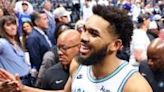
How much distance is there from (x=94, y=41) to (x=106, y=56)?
158 mm

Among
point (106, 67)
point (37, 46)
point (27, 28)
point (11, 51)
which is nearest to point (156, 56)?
point (106, 67)

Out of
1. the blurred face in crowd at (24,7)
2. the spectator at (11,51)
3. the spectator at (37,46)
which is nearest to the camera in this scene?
the spectator at (11,51)

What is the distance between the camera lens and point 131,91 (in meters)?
2.44

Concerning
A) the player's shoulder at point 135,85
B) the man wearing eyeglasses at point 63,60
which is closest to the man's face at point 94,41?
the player's shoulder at point 135,85

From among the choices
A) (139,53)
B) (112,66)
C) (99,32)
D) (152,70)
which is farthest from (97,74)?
(139,53)

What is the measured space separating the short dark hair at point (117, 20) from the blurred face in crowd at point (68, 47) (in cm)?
122

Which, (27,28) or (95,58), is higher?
(95,58)

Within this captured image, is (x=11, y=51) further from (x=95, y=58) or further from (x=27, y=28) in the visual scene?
(x=95, y=58)

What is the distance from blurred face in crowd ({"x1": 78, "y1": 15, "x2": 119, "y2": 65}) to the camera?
2.50 meters

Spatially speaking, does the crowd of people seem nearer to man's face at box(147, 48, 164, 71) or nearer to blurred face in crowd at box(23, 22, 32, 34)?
man's face at box(147, 48, 164, 71)

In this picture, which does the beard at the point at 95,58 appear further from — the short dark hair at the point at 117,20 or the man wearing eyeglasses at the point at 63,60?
the man wearing eyeglasses at the point at 63,60

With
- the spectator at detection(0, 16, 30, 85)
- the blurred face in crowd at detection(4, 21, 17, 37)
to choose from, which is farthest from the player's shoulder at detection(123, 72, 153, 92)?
the blurred face in crowd at detection(4, 21, 17, 37)

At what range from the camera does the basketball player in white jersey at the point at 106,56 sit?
2496 millimetres

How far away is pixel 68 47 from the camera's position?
12.8 feet
